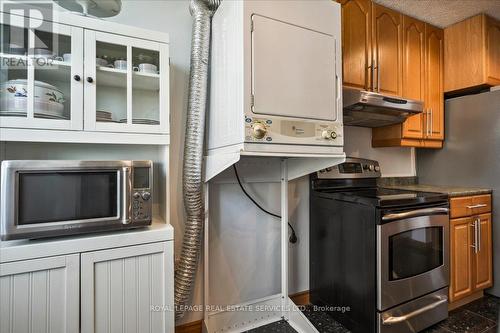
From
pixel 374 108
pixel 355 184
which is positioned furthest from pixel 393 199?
pixel 374 108

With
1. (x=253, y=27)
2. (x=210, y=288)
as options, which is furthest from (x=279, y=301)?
(x=253, y=27)

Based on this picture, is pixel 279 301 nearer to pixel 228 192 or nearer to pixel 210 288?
pixel 210 288

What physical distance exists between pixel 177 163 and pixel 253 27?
35.3 inches

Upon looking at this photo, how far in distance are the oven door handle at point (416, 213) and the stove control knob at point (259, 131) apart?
88cm

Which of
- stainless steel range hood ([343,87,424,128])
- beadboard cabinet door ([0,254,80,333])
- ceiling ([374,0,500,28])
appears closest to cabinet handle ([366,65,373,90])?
stainless steel range hood ([343,87,424,128])

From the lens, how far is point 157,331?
120 cm

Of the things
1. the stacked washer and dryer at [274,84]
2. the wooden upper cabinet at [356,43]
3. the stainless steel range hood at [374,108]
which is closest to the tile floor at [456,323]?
the stacked washer and dryer at [274,84]

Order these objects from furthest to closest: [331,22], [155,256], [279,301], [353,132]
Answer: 1. [353,132]
2. [279,301]
3. [331,22]
4. [155,256]

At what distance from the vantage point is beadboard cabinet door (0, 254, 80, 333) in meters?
0.95

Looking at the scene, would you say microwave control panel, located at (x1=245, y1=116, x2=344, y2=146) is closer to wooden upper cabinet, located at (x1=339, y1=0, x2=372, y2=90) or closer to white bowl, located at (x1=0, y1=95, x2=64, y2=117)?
wooden upper cabinet, located at (x1=339, y1=0, x2=372, y2=90)

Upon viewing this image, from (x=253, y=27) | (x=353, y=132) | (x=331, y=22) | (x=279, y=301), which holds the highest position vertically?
(x=331, y=22)

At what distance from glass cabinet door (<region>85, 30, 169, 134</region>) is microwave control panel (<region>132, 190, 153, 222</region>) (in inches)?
12.2

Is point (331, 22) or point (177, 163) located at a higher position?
point (331, 22)

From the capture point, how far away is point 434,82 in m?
2.35
